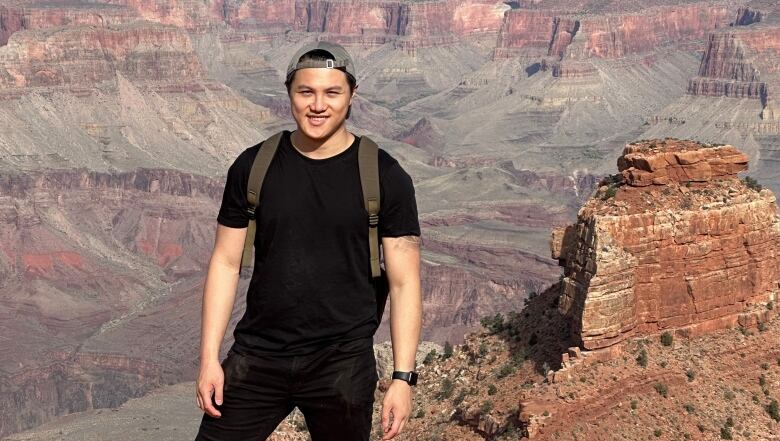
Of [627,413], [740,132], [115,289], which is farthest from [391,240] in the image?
[740,132]

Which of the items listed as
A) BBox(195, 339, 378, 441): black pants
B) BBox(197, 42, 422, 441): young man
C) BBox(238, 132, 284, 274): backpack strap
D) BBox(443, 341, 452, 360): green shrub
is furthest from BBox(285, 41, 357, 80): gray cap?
BBox(443, 341, 452, 360): green shrub

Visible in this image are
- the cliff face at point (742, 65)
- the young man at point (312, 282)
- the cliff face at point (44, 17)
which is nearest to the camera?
the young man at point (312, 282)

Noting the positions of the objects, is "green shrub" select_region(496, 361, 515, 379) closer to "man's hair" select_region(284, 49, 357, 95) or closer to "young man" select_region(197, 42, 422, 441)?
"young man" select_region(197, 42, 422, 441)

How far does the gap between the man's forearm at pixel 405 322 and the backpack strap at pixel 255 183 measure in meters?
1.38

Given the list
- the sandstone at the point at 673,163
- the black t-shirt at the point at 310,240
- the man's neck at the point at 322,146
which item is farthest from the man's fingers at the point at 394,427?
the sandstone at the point at 673,163

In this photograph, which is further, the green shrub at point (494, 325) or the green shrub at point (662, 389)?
the green shrub at point (494, 325)

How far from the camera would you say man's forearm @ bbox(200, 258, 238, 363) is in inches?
463

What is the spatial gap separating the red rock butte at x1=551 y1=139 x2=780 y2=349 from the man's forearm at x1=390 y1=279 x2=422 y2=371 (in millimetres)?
12242

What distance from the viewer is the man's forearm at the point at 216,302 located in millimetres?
11750

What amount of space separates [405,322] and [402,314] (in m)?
0.08

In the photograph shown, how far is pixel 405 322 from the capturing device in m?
11.7

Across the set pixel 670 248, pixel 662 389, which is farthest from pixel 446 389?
pixel 670 248

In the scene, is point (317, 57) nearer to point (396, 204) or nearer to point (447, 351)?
Answer: point (396, 204)

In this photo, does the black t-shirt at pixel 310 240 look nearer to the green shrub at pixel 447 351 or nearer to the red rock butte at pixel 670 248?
the red rock butte at pixel 670 248
